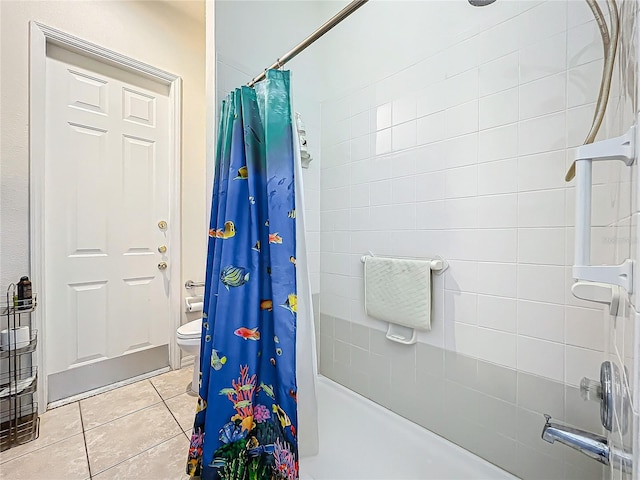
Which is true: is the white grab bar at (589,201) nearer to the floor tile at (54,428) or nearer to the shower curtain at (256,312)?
the shower curtain at (256,312)

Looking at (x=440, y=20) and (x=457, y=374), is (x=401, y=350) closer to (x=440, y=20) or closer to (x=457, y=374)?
(x=457, y=374)

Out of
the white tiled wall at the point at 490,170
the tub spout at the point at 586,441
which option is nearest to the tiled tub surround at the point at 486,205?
the white tiled wall at the point at 490,170

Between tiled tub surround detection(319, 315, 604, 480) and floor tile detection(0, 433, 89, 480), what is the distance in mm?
1374

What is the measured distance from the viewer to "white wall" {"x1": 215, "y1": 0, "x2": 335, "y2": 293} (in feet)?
5.31

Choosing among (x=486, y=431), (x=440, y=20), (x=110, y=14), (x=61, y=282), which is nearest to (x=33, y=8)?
(x=110, y=14)

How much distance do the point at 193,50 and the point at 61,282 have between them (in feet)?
6.29

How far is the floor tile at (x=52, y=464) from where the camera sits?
130 cm

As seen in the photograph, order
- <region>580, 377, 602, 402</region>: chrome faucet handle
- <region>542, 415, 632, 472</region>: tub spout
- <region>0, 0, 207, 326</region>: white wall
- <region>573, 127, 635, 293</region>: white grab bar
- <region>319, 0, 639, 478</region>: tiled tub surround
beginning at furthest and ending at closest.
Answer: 1. <region>0, 0, 207, 326</region>: white wall
2. <region>319, 0, 639, 478</region>: tiled tub surround
3. <region>580, 377, 602, 402</region>: chrome faucet handle
4. <region>542, 415, 632, 472</region>: tub spout
5. <region>573, 127, 635, 293</region>: white grab bar

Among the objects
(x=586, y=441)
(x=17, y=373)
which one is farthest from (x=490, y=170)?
(x=17, y=373)

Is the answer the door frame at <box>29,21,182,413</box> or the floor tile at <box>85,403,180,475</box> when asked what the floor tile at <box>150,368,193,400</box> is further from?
the door frame at <box>29,21,182,413</box>

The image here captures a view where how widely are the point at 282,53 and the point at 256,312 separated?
1.60m

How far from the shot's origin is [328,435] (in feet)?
5.04

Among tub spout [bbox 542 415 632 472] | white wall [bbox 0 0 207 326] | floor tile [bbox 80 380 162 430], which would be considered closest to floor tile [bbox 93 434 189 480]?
floor tile [bbox 80 380 162 430]

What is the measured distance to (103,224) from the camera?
2.01m
